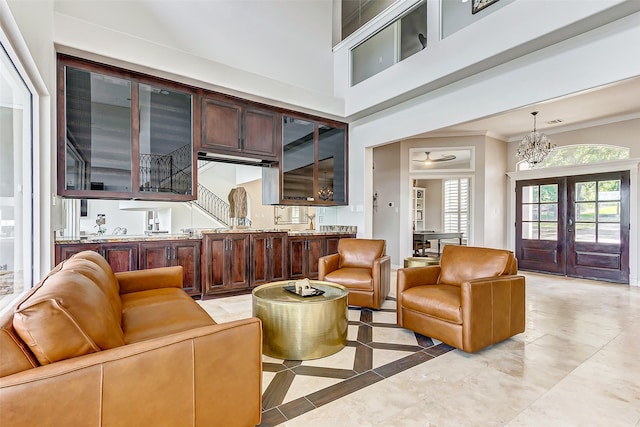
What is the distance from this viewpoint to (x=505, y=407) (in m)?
1.83

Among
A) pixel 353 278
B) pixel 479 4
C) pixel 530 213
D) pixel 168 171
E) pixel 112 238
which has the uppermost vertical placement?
pixel 479 4

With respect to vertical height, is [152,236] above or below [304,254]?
above

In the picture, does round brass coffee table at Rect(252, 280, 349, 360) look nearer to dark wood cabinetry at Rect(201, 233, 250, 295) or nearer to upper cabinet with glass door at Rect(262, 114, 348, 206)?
dark wood cabinetry at Rect(201, 233, 250, 295)

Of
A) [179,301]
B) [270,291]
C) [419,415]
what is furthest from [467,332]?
[179,301]

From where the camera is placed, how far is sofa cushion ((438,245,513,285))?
2830mm

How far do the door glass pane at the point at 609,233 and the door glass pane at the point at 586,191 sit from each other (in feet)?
1.73

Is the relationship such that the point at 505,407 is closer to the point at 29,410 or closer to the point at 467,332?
the point at 467,332

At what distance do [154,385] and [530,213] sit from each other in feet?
24.9

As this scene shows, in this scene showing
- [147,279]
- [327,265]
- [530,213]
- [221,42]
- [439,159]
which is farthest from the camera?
[439,159]

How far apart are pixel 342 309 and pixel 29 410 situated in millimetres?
1968

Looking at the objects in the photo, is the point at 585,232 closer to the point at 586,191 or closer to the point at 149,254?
the point at 586,191

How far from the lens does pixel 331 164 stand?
591 centimetres

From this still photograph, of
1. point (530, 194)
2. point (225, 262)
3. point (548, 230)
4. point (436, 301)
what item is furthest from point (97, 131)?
point (548, 230)

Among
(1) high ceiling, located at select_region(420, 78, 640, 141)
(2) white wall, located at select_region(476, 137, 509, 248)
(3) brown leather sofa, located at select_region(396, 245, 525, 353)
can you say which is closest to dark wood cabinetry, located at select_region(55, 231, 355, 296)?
(3) brown leather sofa, located at select_region(396, 245, 525, 353)
